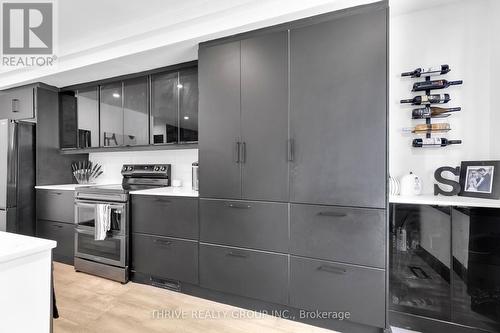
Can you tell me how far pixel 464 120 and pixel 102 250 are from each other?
11.9 ft

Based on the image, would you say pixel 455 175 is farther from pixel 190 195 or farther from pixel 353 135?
pixel 190 195

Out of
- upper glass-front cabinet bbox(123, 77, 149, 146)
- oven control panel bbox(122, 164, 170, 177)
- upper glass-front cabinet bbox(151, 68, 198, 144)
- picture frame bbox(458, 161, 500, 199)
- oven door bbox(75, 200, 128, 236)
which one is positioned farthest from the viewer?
oven control panel bbox(122, 164, 170, 177)

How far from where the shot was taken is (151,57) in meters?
2.53

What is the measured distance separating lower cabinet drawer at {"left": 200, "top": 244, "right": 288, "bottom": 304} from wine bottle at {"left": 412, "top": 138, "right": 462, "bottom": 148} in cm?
141

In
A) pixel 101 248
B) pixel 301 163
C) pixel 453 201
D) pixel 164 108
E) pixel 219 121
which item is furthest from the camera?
pixel 164 108

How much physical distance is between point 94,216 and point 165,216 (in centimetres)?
96

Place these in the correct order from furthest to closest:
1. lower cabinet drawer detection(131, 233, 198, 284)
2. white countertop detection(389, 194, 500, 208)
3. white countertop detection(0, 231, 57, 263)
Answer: lower cabinet drawer detection(131, 233, 198, 284), white countertop detection(389, 194, 500, 208), white countertop detection(0, 231, 57, 263)

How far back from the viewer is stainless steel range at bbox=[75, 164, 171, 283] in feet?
8.28

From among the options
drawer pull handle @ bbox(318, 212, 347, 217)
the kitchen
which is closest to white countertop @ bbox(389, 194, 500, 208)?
the kitchen

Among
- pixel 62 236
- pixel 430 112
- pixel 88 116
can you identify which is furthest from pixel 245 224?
pixel 88 116

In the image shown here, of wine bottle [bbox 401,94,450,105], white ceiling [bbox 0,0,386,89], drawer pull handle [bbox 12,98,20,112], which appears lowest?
wine bottle [bbox 401,94,450,105]

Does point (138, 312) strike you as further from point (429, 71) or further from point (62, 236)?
point (429, 71)

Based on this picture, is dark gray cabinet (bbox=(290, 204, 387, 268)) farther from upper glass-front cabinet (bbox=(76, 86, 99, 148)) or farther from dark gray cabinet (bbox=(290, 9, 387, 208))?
upper glass-front cabinet (bbox=(76, 86, 99, 148))

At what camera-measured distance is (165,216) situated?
2.38 meters
